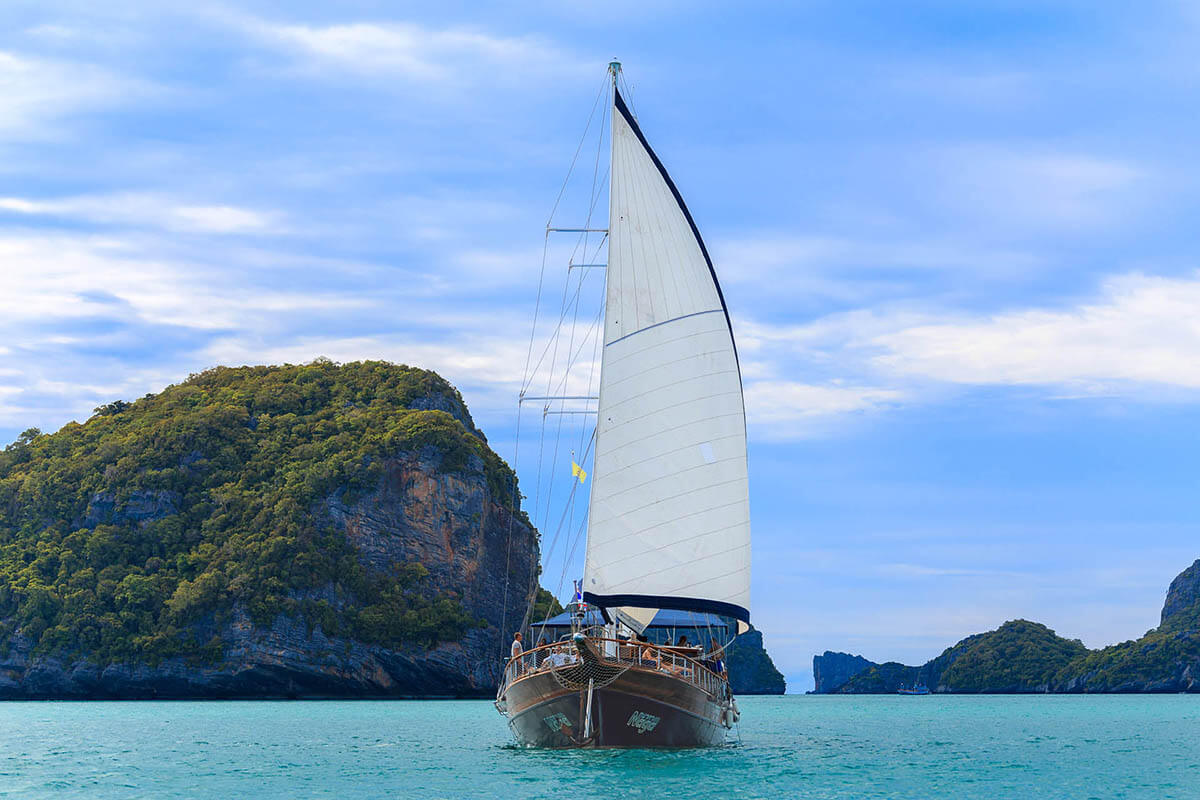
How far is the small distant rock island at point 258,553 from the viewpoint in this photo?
280 ft

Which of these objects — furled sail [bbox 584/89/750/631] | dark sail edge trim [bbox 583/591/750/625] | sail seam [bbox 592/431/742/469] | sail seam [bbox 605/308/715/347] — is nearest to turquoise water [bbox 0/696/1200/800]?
dark sail edge trim [bbox 583/591/750/625]

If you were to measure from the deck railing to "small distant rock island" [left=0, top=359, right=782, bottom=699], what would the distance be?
198 ft

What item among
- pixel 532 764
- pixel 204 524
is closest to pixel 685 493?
pixel 532 764

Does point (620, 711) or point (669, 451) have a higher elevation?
point (669, 451)

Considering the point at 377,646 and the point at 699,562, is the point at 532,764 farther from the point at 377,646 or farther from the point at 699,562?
the point at 377,646

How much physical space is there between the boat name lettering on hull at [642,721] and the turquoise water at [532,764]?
0.67 m

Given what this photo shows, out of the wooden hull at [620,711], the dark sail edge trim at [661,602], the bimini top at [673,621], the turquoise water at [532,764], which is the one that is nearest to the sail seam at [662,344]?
the dark sail edge trim at [661,602]

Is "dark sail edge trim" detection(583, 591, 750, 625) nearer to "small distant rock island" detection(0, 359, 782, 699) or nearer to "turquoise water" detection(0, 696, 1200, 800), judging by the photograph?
"turquoise water" detection(0, 696, 1200, 800)

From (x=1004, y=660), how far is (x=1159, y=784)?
525 feet

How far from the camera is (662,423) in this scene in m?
29.1

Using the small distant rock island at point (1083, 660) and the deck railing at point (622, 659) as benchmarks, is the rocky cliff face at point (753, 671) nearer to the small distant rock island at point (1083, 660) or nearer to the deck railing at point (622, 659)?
the small distant rock island at point (1083, 660)

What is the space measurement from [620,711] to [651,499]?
187 inches

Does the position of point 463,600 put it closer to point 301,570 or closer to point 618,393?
point 301,570

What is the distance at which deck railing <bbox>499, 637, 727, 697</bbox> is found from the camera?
26859 mm
